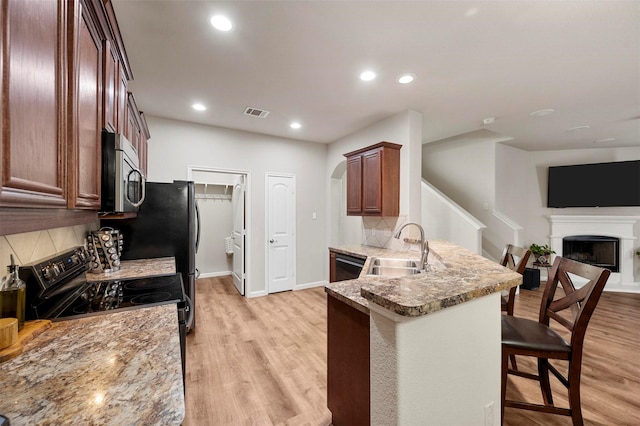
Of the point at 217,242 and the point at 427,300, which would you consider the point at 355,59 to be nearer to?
the point at 427,300

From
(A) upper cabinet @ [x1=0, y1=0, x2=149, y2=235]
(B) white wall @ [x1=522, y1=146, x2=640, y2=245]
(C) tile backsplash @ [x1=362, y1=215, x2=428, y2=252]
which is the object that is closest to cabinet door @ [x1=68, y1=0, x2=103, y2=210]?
(A) upper cabinet @ [x1=0, y1=0, x2=149, y2=235]

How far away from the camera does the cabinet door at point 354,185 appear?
3.63m

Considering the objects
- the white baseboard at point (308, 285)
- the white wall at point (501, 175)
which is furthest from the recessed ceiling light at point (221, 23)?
the white wall at point (501, 175)

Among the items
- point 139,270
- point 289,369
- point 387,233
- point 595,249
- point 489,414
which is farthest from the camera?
point 595,249

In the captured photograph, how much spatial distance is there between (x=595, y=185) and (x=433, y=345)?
637 centimetres

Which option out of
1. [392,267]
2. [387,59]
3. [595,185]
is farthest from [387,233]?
[595,185]

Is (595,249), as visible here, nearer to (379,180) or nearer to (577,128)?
(577,128)

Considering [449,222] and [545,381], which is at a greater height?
[449,222]

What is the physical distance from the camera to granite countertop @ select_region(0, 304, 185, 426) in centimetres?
64

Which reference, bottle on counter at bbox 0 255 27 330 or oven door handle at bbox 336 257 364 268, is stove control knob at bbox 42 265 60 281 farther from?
oven door handle at bbox 336 257 364 268

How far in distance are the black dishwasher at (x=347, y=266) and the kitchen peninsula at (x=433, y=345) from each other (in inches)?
73.1

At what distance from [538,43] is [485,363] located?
230cm

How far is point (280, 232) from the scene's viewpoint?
4.58 meters

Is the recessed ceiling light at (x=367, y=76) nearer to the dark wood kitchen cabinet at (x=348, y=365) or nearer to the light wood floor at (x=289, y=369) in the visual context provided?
the dark wood kitchen cabinet at (x=348, y=365)
